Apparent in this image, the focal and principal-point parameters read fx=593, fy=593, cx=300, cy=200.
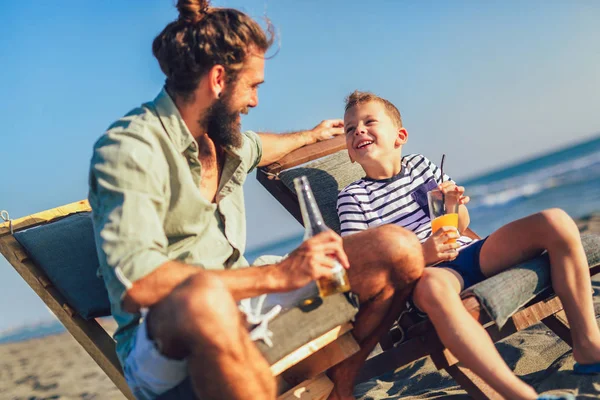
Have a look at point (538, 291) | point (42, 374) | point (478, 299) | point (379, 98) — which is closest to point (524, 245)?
point (538, 291)

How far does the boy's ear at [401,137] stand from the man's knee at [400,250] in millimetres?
1445

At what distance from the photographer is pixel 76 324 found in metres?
2.99

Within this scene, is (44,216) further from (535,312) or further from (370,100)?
(535,312)

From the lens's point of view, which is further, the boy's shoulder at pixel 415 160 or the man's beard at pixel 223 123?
the boy's shoulder at pixel 415 160

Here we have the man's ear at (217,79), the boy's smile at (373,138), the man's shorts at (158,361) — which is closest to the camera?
the man's shorts at (158,361)

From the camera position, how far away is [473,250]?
3.11 meters

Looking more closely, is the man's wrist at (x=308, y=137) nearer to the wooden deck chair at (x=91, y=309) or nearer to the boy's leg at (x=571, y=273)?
the wooden deck chair at (x=91, y=309)

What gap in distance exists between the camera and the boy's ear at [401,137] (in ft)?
12.6

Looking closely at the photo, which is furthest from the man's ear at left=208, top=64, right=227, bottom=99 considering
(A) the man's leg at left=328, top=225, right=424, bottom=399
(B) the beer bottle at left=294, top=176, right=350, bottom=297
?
(A) the man's leg at left=328, top=225, right=424, bottom=399

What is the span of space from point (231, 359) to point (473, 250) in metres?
1.69

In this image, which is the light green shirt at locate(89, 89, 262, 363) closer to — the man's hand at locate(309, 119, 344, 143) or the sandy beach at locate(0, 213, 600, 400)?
the man's hand at locate(309, 119, 344, 143)

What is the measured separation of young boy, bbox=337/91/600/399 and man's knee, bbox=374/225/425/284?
94 mm

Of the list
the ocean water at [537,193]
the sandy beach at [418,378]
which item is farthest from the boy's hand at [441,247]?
the ocean water at [537,193]

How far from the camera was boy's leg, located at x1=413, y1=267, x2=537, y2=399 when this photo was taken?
2225mm
